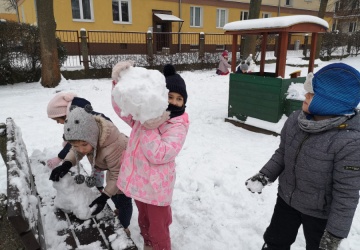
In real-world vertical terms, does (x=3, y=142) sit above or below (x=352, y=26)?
below

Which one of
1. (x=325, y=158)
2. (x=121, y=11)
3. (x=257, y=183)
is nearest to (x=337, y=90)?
(x=325, y=158)

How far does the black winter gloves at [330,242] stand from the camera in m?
1.59

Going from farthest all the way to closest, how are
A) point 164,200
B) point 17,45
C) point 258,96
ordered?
point 17,45 → point 258,96 → point 164,200

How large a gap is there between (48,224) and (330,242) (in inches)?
77.7

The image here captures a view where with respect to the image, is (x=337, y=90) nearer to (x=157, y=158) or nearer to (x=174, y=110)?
(x=174, y=110)

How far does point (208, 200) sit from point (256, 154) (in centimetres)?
164

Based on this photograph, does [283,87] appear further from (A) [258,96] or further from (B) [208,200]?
(B) [208,200]

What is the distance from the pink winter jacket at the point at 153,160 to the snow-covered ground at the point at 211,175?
913 mm

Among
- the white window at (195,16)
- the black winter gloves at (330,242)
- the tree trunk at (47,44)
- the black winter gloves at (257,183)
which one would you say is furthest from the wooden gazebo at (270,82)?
the white window at (195,16)

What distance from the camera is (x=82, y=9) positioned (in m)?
17.4

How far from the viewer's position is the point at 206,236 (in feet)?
8.97

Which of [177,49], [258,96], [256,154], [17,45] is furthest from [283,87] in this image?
[177,49]

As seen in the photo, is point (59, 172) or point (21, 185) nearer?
point (21, 185)

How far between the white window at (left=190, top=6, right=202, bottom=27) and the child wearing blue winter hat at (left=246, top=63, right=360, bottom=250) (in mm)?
21979
